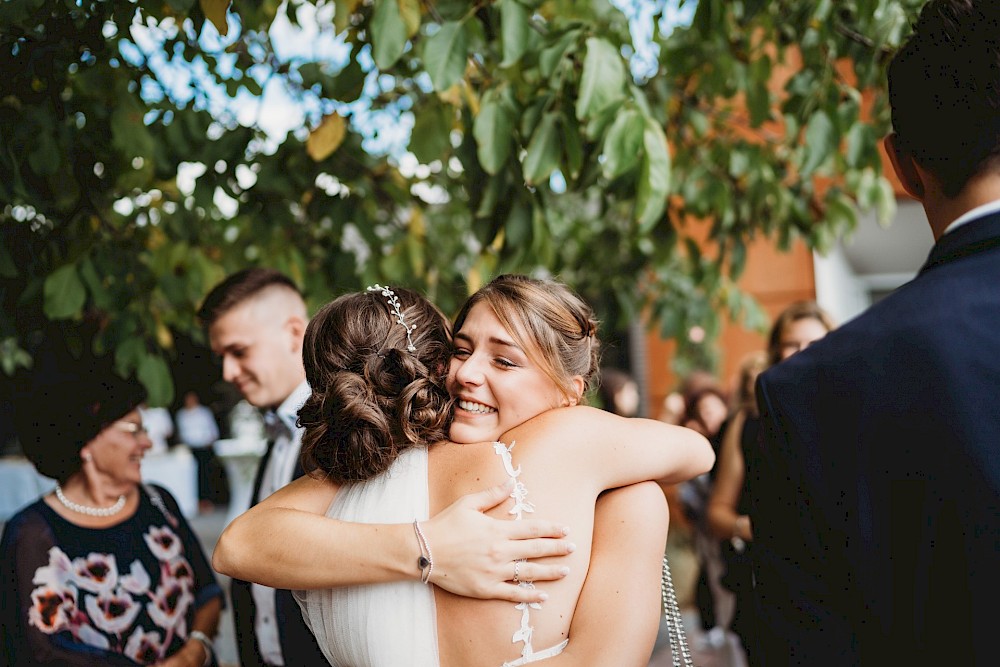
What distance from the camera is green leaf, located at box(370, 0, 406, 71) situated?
2023 mm

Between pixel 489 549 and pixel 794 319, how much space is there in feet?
8.42

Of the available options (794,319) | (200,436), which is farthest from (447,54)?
(200,436)

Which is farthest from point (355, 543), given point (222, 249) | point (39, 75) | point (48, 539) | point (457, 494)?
point (222, 249)

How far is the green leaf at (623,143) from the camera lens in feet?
6.86

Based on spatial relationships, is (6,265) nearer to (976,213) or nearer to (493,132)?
(493,132)

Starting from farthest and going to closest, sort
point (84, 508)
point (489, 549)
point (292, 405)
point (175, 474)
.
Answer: point (175, 474) → point (292, 405) → point (84, 508) → point (489, 549)

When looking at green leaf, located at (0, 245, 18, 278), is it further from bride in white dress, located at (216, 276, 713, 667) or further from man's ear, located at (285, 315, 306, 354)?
bride in white dress, located at (216, 276, 713, 667)

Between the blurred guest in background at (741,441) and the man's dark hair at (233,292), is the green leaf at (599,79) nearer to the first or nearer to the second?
the man's dark hair at (233,292)

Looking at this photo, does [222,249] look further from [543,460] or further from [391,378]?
[543,460]

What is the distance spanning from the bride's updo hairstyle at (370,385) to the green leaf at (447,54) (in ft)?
1.93

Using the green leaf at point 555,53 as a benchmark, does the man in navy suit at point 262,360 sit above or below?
below

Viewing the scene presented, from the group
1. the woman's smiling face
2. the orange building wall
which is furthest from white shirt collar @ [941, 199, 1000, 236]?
the orange building wall

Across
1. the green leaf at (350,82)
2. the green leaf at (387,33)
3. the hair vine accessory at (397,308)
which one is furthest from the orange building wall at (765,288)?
the hair vine accessory at (397,308)

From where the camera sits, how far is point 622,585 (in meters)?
1.51
